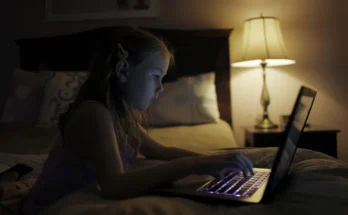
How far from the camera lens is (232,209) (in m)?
0.57

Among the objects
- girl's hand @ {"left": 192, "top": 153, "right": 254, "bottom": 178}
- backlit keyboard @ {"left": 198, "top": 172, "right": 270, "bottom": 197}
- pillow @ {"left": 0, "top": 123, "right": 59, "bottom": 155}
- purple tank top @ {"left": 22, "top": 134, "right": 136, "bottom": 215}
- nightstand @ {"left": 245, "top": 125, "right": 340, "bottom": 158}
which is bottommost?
nightstand @ {"left": 245, "top": 125, "right": 340, "bottom": 158}

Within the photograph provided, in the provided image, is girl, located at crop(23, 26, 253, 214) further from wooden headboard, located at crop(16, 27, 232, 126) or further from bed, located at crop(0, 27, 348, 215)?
wooden headboard, located at crop(16, 27, 232, 126)

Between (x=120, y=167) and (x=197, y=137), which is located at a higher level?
(x=120, y=167)

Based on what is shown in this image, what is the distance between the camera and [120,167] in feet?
2.33

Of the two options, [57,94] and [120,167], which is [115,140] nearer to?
[120,167]

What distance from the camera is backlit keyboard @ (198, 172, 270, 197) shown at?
2.17 ft

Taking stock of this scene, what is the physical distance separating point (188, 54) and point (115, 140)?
6.05ft

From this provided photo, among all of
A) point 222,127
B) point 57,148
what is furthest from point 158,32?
point 57,148

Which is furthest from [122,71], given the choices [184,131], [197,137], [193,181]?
[184,131]

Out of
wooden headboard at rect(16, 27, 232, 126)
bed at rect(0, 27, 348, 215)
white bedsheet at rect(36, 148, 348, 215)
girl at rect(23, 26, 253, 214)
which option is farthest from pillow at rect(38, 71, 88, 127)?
white bedsheet at rect(36, 148, 348, 215)

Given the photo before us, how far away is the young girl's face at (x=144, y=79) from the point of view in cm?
92

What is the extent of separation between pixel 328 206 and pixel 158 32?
83.3 inches

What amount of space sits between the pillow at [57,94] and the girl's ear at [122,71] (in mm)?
1109

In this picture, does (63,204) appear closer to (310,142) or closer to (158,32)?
(310,142)
